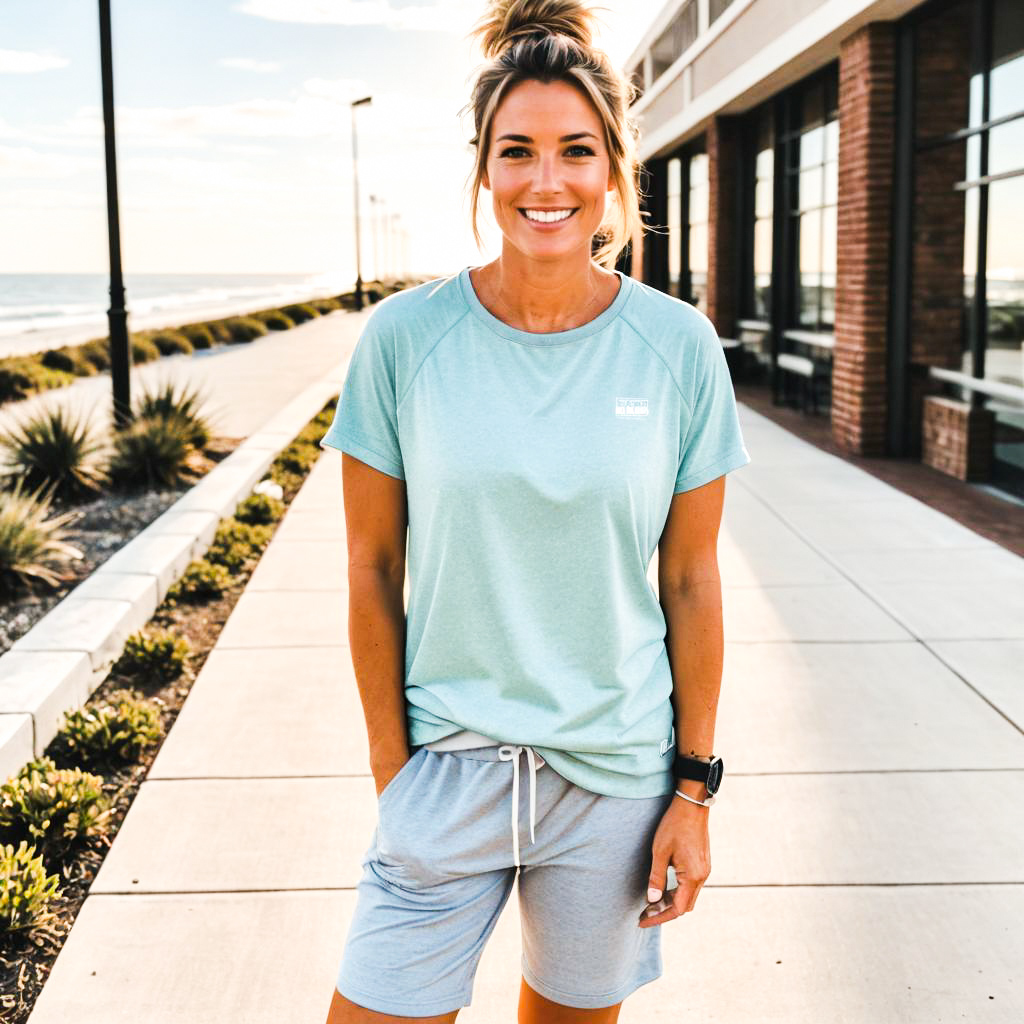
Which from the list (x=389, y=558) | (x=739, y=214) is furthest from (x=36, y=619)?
(x=739, y=214)

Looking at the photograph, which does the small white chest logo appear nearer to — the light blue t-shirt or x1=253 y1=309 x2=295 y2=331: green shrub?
the light blue t-shirt

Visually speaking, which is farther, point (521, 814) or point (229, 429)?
point (229, 429)

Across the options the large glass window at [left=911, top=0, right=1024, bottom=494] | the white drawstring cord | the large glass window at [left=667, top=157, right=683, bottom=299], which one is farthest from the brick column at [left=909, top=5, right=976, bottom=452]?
the large glass window at [left=667, top=157, right=683, bottom=299]

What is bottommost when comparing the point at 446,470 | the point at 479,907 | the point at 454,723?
the point at 479,907

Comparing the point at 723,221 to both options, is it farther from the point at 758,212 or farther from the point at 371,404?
the point at 371,404

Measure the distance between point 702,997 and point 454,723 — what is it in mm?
1589

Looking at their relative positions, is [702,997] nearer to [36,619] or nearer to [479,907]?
[479,907]

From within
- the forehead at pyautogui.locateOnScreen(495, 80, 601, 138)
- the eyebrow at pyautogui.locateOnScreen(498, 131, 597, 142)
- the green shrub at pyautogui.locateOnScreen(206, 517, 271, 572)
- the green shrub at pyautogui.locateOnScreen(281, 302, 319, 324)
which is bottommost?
the green shrub at pyautogui.locateOnScreen(206, 517, 271, 572)

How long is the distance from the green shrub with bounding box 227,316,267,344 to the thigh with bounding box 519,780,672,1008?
102ft

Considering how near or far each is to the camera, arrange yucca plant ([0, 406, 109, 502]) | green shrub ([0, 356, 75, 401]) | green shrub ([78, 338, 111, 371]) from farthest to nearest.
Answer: green shrub ([78, 338, 111, 371]) → green shrub ([0, 356, 75, 401]) → yucca plant ([0, 406, 109, 502])

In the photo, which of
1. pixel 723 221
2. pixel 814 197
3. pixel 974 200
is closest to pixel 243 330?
pixel 723 221

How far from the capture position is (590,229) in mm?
1937

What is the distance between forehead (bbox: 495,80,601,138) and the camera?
1.85 metres

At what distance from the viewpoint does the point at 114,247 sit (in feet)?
36.6
